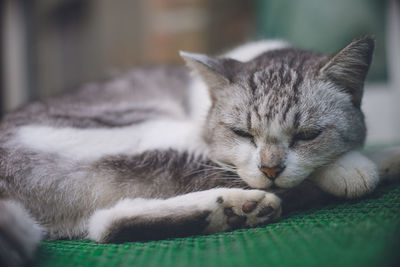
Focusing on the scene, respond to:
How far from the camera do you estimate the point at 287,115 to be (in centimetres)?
136

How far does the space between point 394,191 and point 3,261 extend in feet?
4.26

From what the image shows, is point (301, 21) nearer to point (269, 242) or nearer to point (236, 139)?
point (236, 139)

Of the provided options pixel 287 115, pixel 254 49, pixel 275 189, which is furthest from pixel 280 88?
A: pixel 254 49

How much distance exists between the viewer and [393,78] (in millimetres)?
3010

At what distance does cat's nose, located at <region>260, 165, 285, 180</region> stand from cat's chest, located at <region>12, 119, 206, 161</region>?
359 mm

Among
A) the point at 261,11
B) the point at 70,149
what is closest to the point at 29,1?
the point at 261,11

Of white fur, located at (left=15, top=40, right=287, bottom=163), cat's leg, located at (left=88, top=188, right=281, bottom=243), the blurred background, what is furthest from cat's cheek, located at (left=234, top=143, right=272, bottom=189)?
the blurred background

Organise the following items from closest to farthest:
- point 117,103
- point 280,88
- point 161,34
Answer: point 280,88, point 117,103, point 161,34

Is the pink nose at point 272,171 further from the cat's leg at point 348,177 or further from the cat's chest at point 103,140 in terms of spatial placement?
the cat's chest at point 103,140

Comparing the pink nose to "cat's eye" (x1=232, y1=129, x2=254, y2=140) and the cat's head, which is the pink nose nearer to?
the cat's head

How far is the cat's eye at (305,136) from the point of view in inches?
54.1

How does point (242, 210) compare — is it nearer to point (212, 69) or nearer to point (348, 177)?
point (348, 177)

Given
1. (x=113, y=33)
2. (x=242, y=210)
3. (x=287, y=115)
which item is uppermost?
(x=113, y=33)

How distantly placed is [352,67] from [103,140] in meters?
1.06
